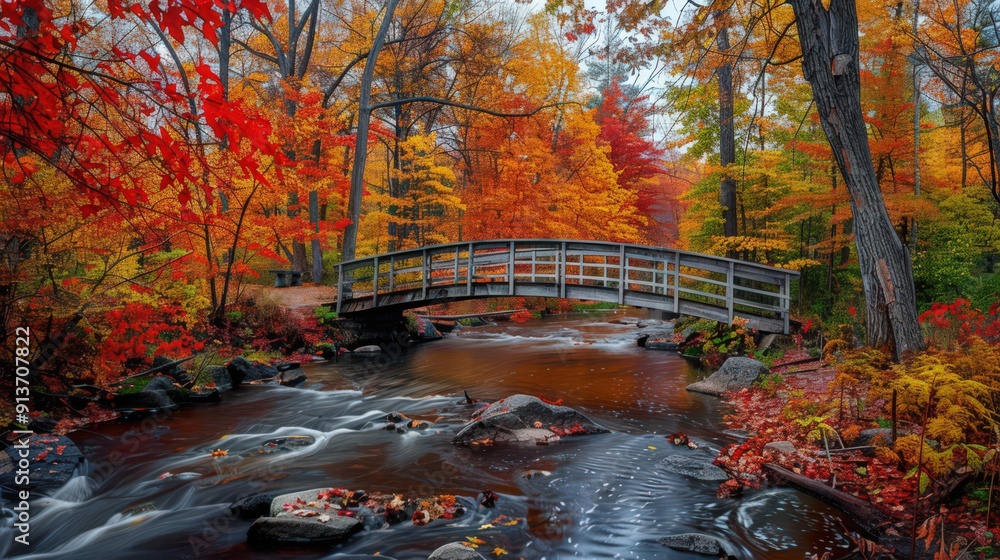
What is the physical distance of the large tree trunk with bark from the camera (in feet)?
22.6

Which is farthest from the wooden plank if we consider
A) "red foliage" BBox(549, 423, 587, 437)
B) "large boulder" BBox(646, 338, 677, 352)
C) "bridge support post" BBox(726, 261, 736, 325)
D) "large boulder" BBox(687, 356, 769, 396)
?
"red foliage" BBox(549, 423, 587, 437)

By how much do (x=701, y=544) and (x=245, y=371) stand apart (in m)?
9.16

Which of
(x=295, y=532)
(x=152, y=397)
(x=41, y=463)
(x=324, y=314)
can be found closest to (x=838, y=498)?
(x=295, y=532)

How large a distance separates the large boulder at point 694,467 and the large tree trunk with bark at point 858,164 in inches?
114

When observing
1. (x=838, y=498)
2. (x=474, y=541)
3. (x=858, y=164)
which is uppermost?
(x=858, y=164)

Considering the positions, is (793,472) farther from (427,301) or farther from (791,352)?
(427,301)

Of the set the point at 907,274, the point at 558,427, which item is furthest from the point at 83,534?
the point at 907,274

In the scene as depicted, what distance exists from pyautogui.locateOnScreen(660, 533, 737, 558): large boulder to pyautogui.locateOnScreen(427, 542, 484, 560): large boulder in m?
1.60

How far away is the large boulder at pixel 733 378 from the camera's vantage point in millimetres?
9508

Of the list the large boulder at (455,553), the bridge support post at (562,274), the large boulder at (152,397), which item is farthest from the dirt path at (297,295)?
the large boulder at (455,553)

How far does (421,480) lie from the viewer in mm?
6027

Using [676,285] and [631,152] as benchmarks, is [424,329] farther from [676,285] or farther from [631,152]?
[631,152]

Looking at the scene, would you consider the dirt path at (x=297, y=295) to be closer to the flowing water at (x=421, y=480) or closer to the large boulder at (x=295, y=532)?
the flowing water at (x=421, y=480)

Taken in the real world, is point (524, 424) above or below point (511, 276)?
→ below
